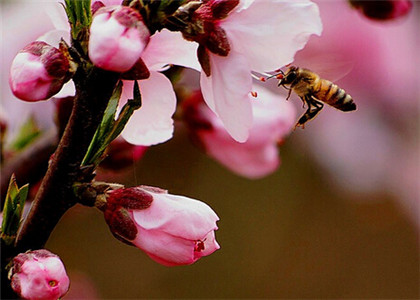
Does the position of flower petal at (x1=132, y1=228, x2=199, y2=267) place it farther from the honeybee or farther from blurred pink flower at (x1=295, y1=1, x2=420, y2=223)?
blurred pink flower at (x1=295, y1=1, x2=420, y2=223)

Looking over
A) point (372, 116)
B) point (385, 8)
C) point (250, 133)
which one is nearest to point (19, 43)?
point (250, 133)

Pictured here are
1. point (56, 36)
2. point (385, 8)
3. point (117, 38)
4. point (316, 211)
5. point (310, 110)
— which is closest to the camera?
point (117, 38)

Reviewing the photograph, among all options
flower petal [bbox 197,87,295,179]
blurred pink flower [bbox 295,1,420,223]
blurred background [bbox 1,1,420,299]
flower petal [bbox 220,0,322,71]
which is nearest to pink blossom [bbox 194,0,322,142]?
flower petal [bbox 220,0,322,71]

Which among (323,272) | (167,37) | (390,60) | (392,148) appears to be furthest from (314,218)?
(167,37)

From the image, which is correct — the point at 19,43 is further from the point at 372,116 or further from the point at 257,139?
the point at 372,116

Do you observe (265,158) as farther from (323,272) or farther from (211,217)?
(323,272)

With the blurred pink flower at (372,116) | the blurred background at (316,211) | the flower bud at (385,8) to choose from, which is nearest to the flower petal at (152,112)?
the flower bud at (385,8)

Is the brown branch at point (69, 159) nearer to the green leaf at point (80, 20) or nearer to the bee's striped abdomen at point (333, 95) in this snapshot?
the green leaf at point (80, 20)
